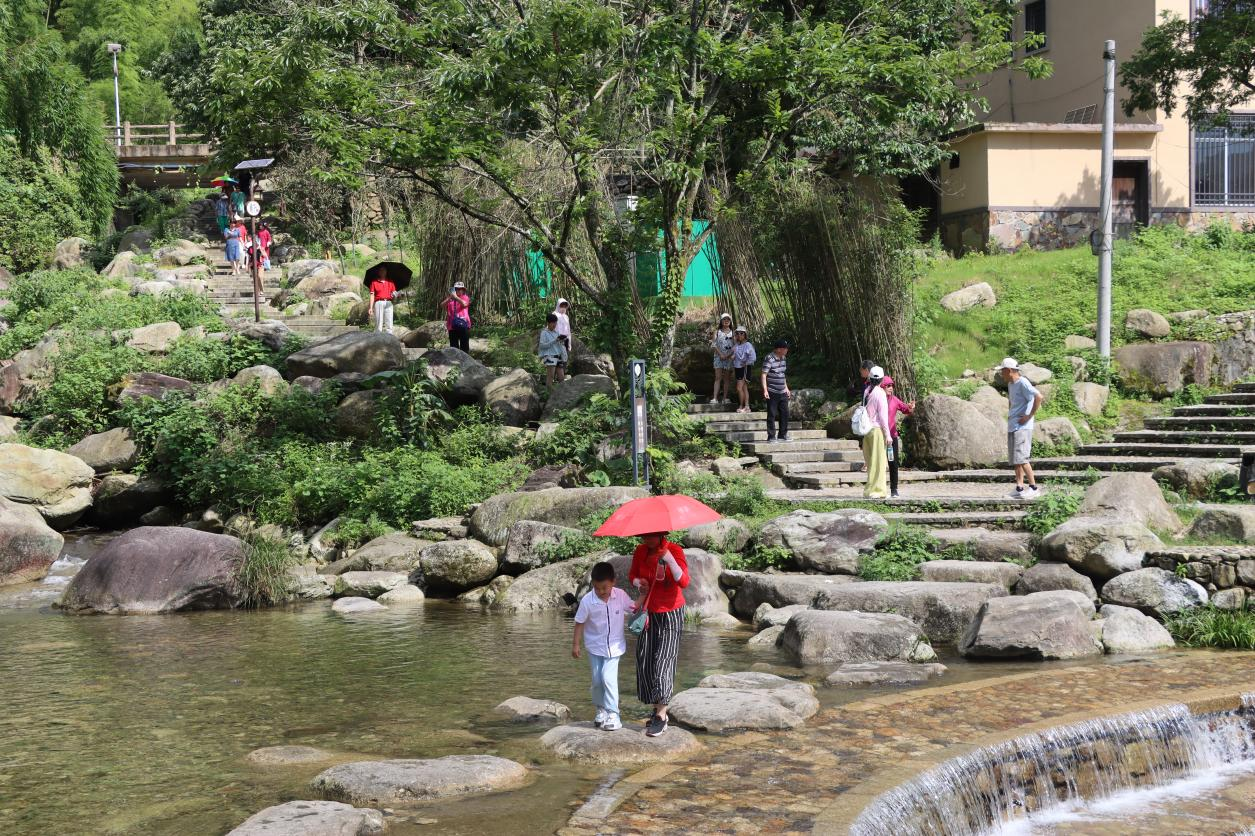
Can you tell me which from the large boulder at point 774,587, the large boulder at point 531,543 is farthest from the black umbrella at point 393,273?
the large boulder at point 774,587

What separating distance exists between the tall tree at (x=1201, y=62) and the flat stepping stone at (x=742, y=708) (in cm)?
1960

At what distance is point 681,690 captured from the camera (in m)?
9.34

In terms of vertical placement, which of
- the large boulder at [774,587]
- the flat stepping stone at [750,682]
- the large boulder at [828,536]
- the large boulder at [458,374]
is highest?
the large boulder at [458,374]

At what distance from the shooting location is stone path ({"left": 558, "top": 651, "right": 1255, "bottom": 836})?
6273mm

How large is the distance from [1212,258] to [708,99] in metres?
10.6

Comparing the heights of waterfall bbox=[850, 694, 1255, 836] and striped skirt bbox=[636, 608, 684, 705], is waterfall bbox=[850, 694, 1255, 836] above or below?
below

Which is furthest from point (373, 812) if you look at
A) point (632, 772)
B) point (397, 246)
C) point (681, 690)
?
point (397, 246)

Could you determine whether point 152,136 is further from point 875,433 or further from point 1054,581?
point 1054,581

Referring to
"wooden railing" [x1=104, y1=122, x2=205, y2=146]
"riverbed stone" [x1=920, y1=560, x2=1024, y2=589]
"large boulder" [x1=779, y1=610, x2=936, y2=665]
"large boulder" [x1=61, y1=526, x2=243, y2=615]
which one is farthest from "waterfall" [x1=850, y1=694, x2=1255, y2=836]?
"wooden railing" [x1=104, y1=122, x2=205, y2=146]

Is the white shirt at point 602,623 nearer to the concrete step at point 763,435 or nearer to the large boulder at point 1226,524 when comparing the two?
the large boulder at point 1226,524

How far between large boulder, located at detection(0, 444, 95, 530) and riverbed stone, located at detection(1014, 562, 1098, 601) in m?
14.1

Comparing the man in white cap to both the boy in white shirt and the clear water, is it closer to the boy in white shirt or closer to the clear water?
the clear water

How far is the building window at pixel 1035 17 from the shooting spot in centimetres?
2884

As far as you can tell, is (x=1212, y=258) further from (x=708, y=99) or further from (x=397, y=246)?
(x=397, y=246)
